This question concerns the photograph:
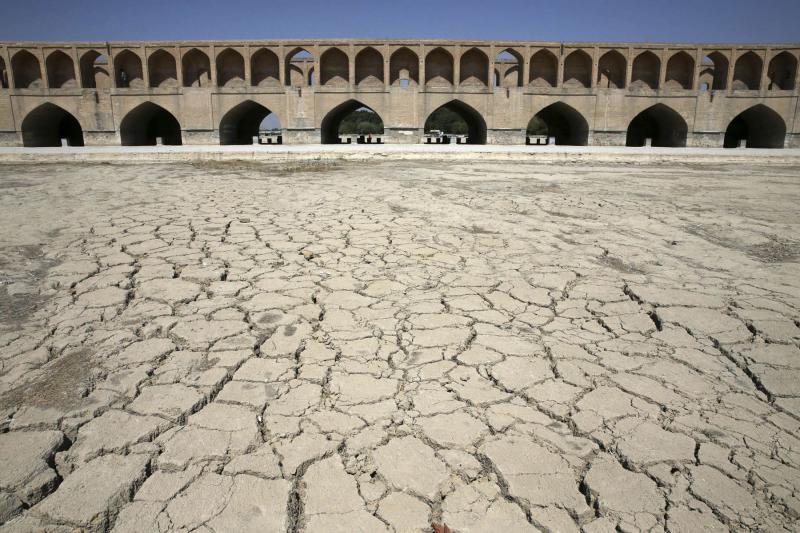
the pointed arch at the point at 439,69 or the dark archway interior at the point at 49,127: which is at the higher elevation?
the pointed arch at the point at 439,69

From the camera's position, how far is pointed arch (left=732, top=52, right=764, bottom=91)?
2098 cm

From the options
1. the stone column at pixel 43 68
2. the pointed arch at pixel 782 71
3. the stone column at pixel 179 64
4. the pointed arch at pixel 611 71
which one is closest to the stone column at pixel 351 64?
the stone column at pixel 179 64

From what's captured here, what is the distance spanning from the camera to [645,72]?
21406 millimetres

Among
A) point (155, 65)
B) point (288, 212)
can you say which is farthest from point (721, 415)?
point (155, 65)

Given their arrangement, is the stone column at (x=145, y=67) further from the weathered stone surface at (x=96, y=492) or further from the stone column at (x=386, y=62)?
the weathered stone surface at (x=96, y=492)

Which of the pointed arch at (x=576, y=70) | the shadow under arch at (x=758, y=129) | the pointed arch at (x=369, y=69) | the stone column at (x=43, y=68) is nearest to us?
the stone column at (x=43, y=68)

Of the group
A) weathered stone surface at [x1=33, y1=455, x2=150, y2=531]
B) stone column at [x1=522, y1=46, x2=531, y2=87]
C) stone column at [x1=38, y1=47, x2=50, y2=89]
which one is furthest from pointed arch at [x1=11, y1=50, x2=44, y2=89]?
weathered stone surface at [x1=33, y1=455, x2=150, y2=531]

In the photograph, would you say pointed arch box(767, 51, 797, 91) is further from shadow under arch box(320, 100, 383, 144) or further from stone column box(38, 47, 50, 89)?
stone column box(38, 47, 50, 89)

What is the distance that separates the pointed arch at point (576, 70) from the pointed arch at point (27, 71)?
22249 mm

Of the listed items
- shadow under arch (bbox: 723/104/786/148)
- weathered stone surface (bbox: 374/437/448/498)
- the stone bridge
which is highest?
the stone bridge

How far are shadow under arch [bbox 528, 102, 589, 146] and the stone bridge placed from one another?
0.43 ft

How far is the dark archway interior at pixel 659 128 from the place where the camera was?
21172mm

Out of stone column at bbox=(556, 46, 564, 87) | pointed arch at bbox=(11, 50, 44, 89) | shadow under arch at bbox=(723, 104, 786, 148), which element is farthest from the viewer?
shadow under arch at bbox=(723, 104, 786, 148)

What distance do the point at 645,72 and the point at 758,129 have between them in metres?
6.21
